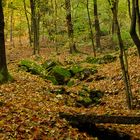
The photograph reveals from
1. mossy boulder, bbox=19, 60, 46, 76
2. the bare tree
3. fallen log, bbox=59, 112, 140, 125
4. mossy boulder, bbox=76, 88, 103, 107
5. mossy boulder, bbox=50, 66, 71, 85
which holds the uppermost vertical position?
the bare tree

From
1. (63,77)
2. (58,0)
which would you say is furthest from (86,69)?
(58,0)

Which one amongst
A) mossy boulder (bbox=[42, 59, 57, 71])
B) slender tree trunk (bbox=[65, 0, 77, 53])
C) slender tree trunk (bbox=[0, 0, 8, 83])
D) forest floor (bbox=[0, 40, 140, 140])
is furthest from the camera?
slender tree trunk (bbox=[65, 0, 77, 53])

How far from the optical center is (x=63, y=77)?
2089 cm

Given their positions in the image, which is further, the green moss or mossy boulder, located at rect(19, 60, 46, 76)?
mossy boulder, located at rect(19, 60, 46, 76)

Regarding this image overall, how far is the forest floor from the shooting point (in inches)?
403

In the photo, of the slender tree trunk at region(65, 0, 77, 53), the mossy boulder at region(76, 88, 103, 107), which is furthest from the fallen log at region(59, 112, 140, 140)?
the slender tree trunk at region(65, 0, 77, 53)

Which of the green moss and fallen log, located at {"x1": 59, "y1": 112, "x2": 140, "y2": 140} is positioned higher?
the green moss

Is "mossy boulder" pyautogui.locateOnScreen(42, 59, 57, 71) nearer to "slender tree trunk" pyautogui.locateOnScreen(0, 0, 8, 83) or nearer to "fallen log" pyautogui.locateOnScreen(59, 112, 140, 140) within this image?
"slender tree trunk" pyautogui.locateOnScreen(0, 0, 8, 83)

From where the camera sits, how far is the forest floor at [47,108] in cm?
1024

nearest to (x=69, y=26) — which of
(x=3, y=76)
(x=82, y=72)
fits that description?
(x=82, y=72)

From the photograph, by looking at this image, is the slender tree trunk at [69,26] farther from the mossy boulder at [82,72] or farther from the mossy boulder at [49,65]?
the mossy boulder at [82,72]

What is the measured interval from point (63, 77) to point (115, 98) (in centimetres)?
525

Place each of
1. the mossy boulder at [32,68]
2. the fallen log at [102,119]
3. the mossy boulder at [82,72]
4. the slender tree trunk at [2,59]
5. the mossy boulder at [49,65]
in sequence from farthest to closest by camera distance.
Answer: the mossy boulder at [49,65], the mossy boulder at [82,72], the mossy boulder at [32,68], the slender tree trunk at [2,59], the fallen log at [102,119]

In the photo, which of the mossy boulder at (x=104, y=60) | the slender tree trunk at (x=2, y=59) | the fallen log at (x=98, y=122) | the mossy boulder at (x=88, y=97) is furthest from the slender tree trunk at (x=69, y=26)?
the fallen log at (x=98, y=122)
